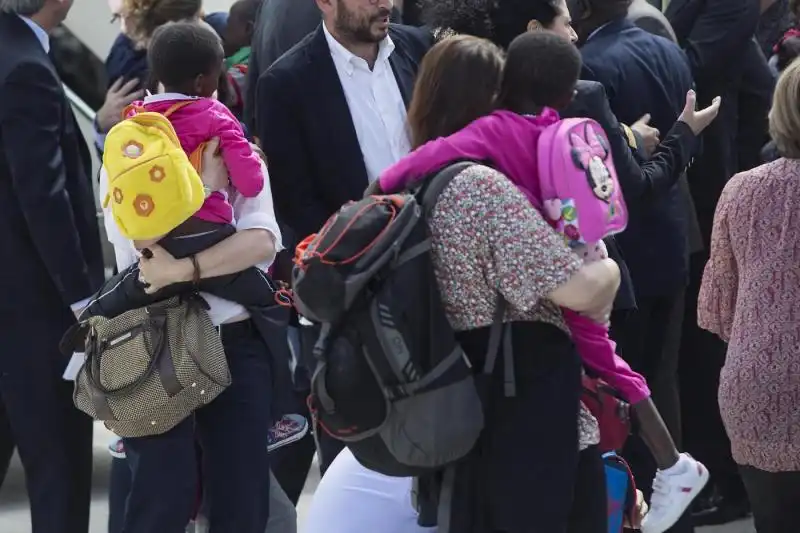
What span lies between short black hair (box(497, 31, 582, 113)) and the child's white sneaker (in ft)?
3.02

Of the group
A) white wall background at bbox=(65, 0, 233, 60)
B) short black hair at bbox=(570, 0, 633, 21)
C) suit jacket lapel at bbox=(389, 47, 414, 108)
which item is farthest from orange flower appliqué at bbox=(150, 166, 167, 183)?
white wall background at bbox=(65, 0, 233, 60)

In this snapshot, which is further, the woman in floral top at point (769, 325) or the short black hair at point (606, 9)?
the short black hair at point (606, 9)

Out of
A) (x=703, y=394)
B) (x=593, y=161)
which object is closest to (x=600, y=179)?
(x=593, y=161)

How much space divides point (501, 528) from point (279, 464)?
210cm

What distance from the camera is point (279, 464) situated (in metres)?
5.31

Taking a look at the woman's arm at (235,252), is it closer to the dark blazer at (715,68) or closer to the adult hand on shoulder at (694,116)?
the adult hand on shoulder at (694,116)

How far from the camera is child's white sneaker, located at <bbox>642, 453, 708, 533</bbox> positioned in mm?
3641

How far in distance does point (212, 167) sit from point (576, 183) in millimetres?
1212

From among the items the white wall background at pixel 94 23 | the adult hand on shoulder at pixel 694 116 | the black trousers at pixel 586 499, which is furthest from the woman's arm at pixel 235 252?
the white wall background at pixel 94 23

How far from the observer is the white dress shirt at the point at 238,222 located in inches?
161

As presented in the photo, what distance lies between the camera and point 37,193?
4789 millimetres

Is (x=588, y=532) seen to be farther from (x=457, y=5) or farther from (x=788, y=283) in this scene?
(x=457, y=5)

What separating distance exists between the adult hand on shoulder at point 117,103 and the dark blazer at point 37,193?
482mm

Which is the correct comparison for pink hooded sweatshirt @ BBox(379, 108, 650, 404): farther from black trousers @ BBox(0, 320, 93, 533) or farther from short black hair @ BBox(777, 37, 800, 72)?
short black hair @ BBox(777, 37, 800, 72)
